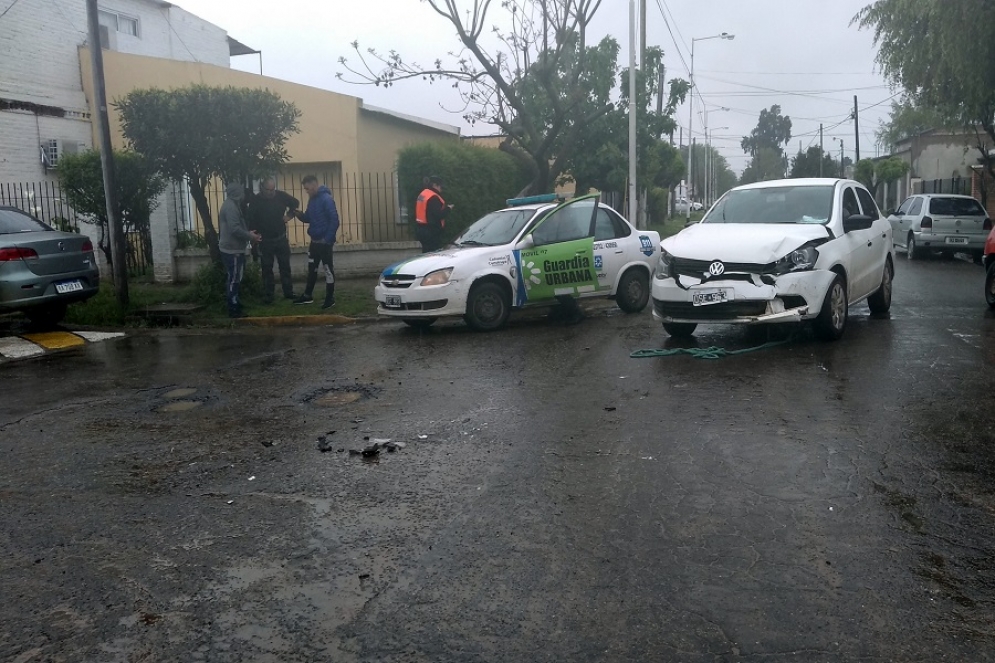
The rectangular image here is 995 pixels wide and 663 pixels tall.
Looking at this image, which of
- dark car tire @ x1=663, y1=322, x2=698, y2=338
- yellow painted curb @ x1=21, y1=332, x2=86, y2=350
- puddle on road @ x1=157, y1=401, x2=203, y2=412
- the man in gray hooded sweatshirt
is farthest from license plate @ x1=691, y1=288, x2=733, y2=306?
yellow painted curb @ x1=21, y1=332, x2=86, y2=350

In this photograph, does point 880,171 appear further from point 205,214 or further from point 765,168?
→ point 765,168

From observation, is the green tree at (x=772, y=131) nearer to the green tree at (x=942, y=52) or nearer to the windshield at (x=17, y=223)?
the green tree at (x=942, y=52)

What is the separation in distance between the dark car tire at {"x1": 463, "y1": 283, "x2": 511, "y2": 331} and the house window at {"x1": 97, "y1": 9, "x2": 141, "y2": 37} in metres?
19.2

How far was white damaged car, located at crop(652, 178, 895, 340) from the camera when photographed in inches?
373

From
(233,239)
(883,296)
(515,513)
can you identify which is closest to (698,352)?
(883,296)

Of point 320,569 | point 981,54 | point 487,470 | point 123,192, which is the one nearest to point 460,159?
point 123,192

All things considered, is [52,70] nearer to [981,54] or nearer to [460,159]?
[460,159]

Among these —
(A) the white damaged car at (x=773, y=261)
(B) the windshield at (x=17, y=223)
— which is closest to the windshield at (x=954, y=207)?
(A) the white damaged car at (x=773, y=261)

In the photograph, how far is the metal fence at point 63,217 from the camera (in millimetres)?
17469

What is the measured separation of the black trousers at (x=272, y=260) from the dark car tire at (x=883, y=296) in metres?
8.42

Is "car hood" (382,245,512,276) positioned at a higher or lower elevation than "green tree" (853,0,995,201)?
lower

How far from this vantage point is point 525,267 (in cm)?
1227

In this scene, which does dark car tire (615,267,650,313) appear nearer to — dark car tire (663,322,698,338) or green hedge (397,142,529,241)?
dark car tire (663,322,698,338)

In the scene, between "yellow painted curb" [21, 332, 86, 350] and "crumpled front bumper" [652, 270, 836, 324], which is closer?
"crumpled front bumper" [652, 270, 836, 324]
